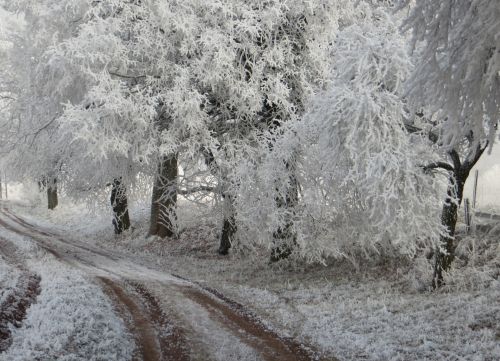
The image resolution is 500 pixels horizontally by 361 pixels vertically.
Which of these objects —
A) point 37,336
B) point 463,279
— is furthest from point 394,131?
point 37,336

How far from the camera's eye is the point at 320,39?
49.4ft

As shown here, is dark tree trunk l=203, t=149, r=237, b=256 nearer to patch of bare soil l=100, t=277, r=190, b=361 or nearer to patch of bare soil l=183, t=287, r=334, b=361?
patch of bare soil l=183, t=287, r=334, b=361

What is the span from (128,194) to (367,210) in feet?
30.5

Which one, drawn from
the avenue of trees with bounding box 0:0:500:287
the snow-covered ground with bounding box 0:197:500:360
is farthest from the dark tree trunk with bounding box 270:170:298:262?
the snow-covered ground with bounding box 0:197:500:360

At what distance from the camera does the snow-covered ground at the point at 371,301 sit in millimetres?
8188

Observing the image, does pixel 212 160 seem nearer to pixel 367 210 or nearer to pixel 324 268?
pixel 324 268

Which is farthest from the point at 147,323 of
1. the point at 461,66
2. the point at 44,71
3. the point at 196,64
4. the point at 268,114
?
the point at 268,114

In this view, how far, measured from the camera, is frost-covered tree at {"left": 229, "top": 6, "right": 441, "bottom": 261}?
33.7 ft

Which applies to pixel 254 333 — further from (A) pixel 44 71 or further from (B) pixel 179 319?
(A) pixel 44 71

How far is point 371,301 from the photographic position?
424 inches

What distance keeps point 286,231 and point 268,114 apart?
13.6 feet

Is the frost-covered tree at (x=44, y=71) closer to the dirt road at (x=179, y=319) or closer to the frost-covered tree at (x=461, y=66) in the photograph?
the dirt road at (x=179, y=319)

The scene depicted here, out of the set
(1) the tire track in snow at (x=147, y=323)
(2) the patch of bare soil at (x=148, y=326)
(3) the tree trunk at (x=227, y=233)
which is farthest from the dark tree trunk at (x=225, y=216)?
(2) the patch of bare soil at (x=148, y=326)

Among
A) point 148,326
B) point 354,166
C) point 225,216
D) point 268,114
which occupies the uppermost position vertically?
point 268,114
